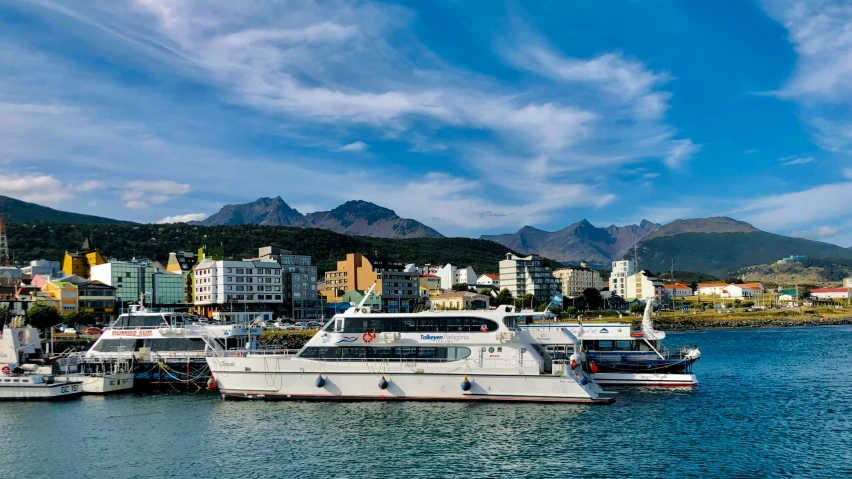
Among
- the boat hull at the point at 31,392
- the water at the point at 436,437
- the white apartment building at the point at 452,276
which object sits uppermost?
the white apartment building at the point at 452,276

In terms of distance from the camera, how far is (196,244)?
184375 mm

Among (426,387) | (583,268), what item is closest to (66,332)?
(426,387)

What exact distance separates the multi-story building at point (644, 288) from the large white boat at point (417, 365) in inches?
5465

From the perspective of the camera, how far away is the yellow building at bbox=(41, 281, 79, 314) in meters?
85.8

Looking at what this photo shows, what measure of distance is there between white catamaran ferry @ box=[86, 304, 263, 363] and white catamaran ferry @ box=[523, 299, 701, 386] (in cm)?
2186

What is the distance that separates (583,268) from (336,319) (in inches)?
6198

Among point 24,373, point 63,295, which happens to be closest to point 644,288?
point 63,295

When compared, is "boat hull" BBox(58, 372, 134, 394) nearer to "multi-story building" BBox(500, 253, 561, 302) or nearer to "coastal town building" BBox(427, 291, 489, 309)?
"coastal town building" BBox(427, 291, 489, 309)

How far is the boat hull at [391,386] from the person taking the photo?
35375 millimetres

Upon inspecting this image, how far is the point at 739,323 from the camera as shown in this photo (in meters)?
125

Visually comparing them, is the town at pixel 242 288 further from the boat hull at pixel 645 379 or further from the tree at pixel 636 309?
the boat hull at pixel 645 379

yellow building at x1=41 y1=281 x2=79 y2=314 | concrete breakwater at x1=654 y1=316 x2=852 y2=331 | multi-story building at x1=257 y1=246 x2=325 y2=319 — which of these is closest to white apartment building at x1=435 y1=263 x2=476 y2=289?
concrete breakwater at x1=654 y1=316 x2=852 y2=331

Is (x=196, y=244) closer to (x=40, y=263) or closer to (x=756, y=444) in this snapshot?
(x=40, y=263)

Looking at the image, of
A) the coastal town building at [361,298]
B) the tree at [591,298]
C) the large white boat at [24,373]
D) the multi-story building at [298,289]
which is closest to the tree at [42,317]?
the large white boat at [24,373]
